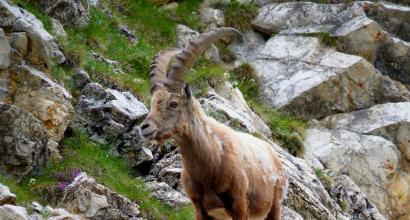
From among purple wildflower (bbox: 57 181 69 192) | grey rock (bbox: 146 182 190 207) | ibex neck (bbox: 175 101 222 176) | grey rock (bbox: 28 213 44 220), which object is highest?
ibex neck (bbox: 175 101 222 176)

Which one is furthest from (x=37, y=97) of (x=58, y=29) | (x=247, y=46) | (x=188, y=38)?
(x=247, y=46)

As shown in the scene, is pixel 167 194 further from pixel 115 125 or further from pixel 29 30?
pixel 29 30

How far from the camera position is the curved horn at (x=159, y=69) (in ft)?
33.0

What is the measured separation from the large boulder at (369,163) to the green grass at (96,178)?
7.46m

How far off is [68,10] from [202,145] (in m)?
9.02

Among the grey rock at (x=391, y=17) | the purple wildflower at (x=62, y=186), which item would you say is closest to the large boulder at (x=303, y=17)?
the grey rock at (x=391, y=17)

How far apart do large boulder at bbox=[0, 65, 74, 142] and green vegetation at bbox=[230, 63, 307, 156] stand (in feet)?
23.3

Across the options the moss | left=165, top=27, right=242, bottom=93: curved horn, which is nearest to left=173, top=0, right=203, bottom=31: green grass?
the moss

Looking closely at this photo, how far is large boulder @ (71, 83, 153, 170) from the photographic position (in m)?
13.8

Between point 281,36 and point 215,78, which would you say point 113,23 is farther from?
point 281,36

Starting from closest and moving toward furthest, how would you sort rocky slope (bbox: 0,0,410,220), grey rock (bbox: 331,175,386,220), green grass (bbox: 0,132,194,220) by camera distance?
green grass (bbox: 0,132,194,220)
rocky slope (bbox: 0,0,410,220)
grey rock (bbox: 331,175,386,220)

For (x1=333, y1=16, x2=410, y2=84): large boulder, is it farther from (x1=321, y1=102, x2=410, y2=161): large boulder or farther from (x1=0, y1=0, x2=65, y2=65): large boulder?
(x1=0, y1=0, x2=65, y2=65): large boulder

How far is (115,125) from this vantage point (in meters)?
13.8

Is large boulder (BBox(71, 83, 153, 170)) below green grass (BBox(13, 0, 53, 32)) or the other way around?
below
